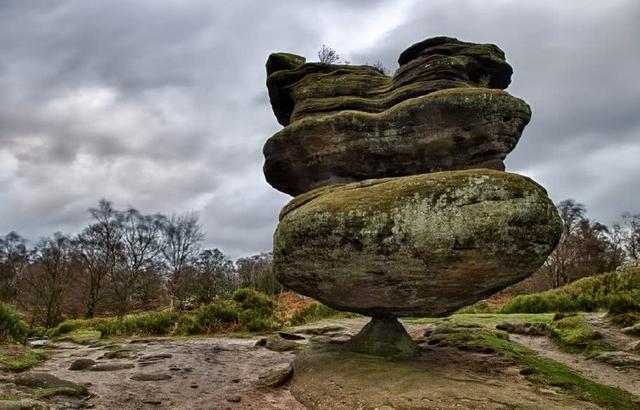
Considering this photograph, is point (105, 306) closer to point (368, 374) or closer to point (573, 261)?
point (368, 374)

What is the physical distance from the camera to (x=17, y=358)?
1216 cm

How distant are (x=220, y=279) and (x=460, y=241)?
146 feet

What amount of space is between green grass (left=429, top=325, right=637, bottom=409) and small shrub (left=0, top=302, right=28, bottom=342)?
570 inches

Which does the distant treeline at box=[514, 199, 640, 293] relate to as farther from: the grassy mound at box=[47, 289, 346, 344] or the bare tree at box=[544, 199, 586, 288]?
the grassy mound at box=[47, 289, 346, 344]

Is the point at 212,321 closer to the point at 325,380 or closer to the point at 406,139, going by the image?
the point at 325,380

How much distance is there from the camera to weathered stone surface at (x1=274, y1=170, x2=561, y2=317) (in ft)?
27.5

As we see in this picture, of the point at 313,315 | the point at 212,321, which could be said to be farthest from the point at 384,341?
the point at 313,315

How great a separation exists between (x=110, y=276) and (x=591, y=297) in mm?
36613

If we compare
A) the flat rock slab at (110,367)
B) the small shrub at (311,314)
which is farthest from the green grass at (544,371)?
the small shrub at (311,314)

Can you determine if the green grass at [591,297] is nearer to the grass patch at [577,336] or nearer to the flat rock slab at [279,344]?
the grass patch at [577,336]

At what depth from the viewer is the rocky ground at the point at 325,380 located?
24.8 ft

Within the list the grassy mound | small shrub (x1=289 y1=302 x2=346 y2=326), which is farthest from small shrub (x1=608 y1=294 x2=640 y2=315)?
small shrub (x1=289 y1=302 x2=346 y2=326)

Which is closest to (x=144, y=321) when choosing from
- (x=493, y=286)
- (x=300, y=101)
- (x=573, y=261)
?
(x=300, y=101)

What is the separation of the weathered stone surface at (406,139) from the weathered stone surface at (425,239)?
1.84m
